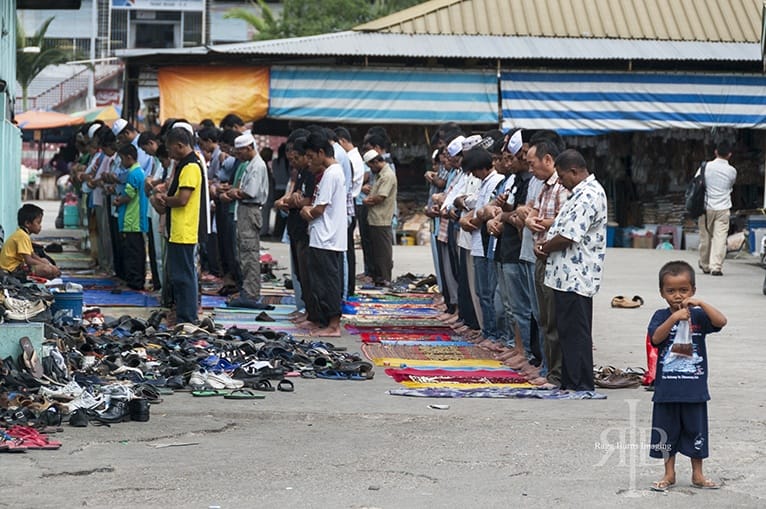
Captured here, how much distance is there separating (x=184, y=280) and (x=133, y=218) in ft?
12.1

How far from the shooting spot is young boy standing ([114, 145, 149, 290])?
1634cm

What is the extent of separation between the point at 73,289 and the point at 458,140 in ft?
14.3

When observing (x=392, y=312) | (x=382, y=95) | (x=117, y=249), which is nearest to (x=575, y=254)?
(x=392, y=312)

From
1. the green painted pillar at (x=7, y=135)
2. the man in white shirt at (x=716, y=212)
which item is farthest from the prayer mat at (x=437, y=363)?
the man in white shirt at (x=716, y=212)

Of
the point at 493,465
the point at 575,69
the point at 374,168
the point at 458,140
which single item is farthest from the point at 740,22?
the point at 493,465

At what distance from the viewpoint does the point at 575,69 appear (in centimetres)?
2662

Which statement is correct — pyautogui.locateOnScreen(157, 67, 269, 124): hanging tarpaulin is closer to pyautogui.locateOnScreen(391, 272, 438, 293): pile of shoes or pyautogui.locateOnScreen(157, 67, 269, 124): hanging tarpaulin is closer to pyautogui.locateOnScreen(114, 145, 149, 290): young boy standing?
pyautogui.locateOnScreen(391, 272, 438, 293): pile of shoes

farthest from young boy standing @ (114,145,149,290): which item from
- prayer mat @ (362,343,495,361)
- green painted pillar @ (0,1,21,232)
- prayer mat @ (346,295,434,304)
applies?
prayer mat @ (362,343,495,361)

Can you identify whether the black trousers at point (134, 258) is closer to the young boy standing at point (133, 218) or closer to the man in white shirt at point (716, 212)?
the young boy standing at point (133, 218)

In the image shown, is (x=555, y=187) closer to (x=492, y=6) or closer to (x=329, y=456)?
(x=329, y=456)

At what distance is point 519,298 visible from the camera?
453 inches

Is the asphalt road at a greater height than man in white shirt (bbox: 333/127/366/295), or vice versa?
man in white shirt (bbox: 333/127/366/295)

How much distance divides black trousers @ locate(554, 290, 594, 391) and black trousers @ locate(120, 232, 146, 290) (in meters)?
8.01

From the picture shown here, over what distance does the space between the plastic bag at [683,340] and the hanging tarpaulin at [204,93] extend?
18647 millimetres
